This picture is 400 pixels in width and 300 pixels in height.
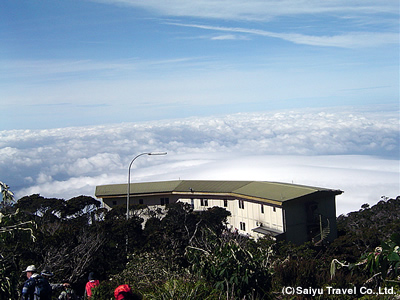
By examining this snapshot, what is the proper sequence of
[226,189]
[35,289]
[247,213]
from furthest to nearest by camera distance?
[226,189] < [247,213] < [35,289]

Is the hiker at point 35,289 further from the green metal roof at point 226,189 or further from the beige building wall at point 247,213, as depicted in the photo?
the green metal roof at point 226,189

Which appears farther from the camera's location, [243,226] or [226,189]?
[226,189]

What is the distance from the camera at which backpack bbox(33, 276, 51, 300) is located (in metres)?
8.31

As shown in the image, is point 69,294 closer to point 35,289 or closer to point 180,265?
point 35,289

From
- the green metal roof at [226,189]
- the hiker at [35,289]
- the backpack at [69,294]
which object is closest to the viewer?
the hiker at [35,289]

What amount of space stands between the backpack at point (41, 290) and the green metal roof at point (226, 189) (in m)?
29.1

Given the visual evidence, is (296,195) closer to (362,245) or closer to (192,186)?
(362,245)

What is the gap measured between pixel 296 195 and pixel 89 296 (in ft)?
94.3

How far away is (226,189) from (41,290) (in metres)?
37.0

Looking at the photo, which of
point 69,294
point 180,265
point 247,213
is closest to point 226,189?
point 247,213

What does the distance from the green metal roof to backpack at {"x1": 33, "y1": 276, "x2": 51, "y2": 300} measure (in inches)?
1147

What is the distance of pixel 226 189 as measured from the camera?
4491cm

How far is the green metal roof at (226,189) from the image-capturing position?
3803cm
